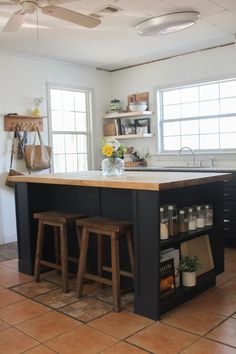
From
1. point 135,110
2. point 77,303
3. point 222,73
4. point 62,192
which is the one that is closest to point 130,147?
point 135,110

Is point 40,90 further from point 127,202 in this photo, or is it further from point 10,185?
point 127,202

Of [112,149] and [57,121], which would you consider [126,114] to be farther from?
[112,149]

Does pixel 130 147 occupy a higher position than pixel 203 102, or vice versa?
pixel 203 102

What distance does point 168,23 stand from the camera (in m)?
3.79

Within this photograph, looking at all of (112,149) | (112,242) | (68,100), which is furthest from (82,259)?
(68,100)

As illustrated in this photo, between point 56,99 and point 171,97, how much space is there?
176 centimetres

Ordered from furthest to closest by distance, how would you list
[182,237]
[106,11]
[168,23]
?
[168,23], [106,11], [182,237]

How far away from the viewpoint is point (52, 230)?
3.72m

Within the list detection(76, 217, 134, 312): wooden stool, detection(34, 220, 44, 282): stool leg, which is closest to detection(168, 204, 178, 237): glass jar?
detection(76, 217, 134, 312): wooden stool

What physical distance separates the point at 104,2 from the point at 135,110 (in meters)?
2.44

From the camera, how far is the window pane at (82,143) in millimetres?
5930

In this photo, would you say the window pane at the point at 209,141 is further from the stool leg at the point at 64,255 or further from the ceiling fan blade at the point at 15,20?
the ceiling fan blade at the point at 15,20

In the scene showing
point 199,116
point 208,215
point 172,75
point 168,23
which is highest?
point 168,23

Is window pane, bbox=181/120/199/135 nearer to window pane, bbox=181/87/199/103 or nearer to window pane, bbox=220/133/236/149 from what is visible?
window pane, bbox=181/87/199/103
